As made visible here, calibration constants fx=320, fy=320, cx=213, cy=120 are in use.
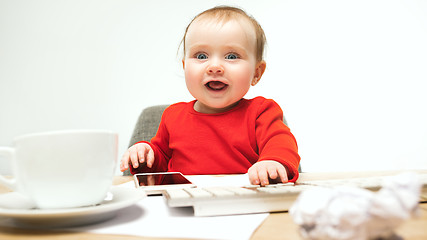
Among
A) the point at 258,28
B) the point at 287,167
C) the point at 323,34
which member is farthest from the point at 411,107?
the point at 287,167

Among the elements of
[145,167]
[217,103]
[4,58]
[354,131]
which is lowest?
[354,131]

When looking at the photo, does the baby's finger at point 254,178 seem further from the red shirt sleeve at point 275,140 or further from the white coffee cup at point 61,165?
the white coffee cup at point 61,165

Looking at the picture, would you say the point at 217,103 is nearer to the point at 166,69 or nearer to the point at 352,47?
the point at 166,69

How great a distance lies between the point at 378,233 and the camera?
0.20 metres

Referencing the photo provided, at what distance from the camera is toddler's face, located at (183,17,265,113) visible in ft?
→ 3.19

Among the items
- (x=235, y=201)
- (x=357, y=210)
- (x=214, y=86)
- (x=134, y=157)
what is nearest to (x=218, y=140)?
(x=214, y=86)

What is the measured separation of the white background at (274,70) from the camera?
6.94ft

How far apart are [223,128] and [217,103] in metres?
0.08

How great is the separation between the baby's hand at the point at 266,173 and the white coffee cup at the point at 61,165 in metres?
0.28

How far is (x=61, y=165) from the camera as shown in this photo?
1.09 ft

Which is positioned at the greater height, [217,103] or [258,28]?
[258,28]

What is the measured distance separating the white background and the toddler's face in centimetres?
113

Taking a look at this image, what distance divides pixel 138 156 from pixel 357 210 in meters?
0.79

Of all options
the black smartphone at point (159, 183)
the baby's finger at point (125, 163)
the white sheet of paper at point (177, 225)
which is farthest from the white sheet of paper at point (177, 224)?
the baby's finger at point (125, 163)
